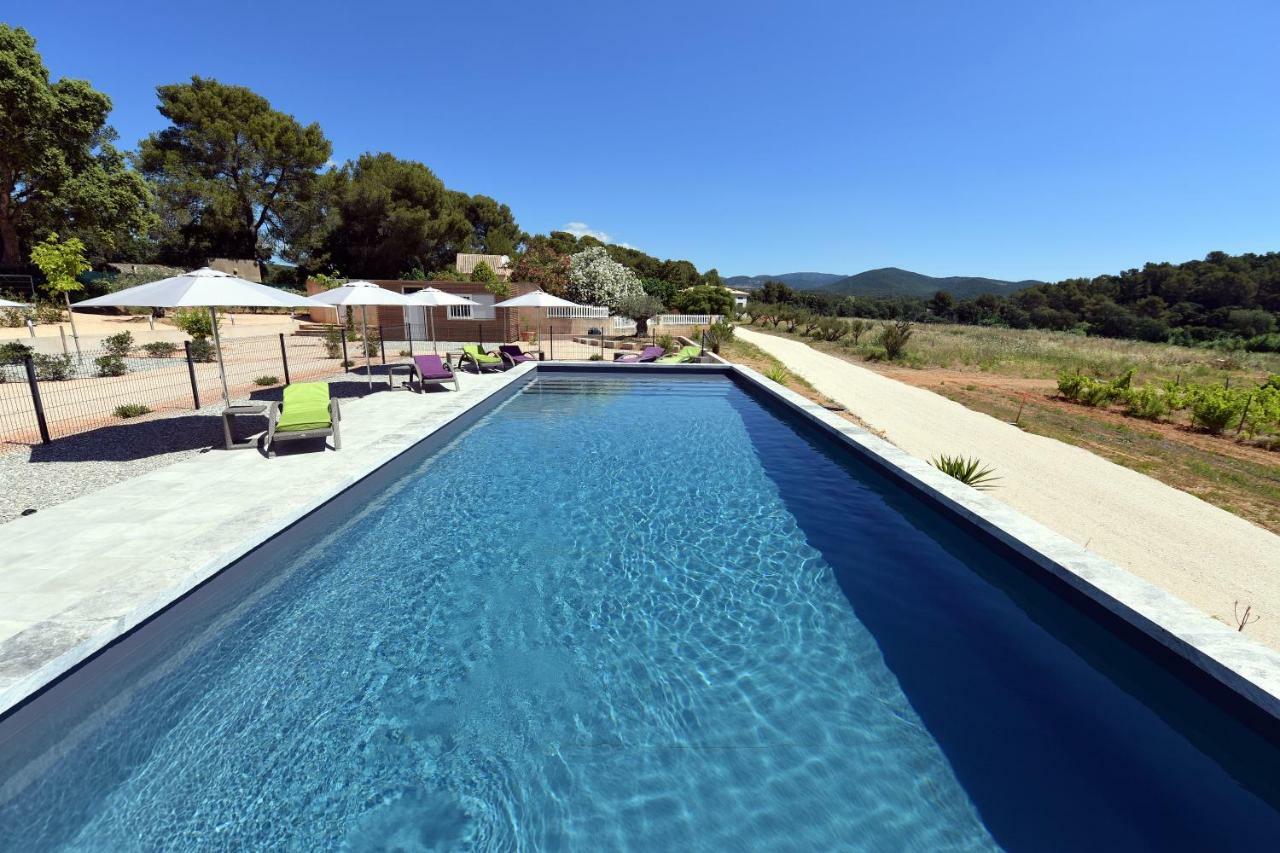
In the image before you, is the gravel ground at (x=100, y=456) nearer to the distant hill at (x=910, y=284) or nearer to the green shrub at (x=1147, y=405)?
the green shrub at (x=1147, y=405)

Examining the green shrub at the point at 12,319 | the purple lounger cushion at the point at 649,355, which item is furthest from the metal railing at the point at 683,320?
the green shrub at the point at 12,319

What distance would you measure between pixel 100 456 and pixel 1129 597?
9585 mm

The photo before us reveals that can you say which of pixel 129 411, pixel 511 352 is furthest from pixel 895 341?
pixel 129 411

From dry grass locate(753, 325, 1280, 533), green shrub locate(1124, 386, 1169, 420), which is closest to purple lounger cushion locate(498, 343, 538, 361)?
dry grass locate(753, 325, 1280, 533)

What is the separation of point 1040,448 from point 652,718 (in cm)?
847

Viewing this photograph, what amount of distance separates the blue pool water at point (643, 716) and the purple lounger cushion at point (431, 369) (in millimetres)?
6119

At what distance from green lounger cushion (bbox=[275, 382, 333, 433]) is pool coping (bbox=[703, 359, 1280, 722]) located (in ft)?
22.0

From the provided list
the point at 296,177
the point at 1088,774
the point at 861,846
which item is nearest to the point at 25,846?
the point at 861,846

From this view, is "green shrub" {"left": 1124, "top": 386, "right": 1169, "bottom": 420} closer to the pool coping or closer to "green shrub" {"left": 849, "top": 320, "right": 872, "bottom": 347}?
the pool coping

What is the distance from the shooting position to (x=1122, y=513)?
597cm

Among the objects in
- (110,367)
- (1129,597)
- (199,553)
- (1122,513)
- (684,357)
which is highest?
(110,367)

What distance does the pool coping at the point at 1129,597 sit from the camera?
2.70 m

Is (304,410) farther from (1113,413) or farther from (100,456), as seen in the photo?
(1113,413)

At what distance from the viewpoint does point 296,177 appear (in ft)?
112
